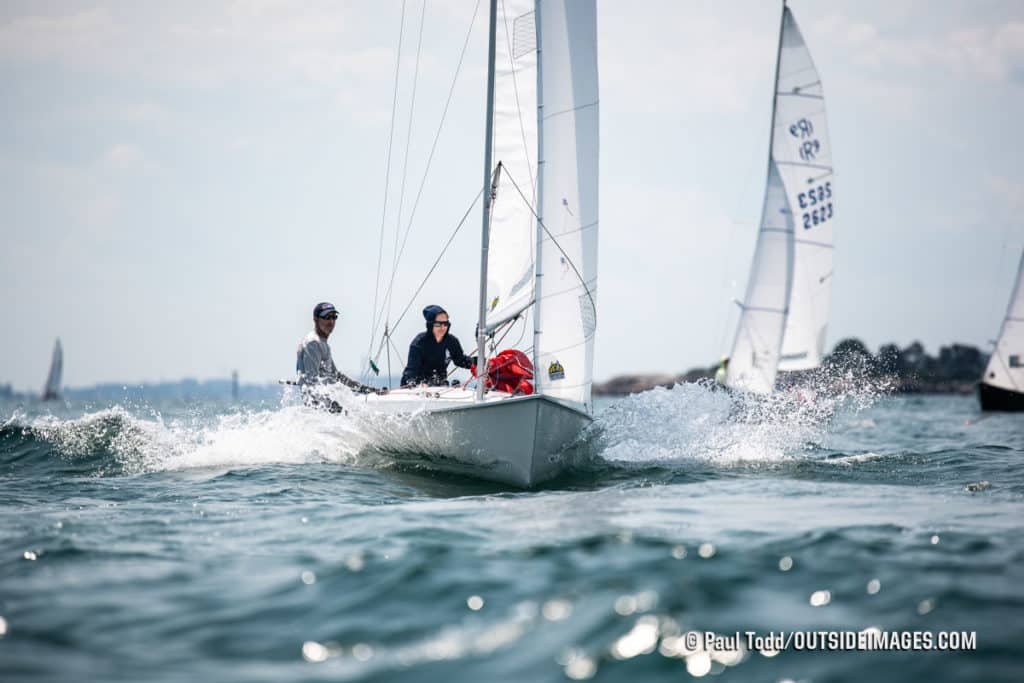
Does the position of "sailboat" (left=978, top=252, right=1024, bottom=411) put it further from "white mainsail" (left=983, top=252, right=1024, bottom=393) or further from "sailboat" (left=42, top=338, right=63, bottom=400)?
"sailboat" (left=42, top=338, right=63, bottom=400)

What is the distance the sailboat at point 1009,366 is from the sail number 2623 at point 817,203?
44.3ft

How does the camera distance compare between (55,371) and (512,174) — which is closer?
(512,174)

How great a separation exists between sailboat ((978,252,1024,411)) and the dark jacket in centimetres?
2709

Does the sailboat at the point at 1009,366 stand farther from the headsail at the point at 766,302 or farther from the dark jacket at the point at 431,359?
the dark jacket at the point at 431,359

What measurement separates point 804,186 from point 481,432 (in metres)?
15.8

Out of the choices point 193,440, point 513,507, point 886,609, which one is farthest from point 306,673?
point 193,440

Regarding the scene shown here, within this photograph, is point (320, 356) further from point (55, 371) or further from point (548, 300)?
point (55, 371)

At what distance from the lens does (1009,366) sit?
109ft

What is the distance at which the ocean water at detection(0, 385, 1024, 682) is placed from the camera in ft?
11.8

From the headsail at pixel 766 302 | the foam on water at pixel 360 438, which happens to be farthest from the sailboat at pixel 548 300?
the headsail at pixel 766 302

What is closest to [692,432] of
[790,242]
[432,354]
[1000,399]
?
[432,354]

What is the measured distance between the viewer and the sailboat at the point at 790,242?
22.0 meters

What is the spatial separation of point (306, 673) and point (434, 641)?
575mm

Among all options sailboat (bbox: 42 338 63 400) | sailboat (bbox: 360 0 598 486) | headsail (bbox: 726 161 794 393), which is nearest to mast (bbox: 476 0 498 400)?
sailboat (bbox: 360 0 598 486)
